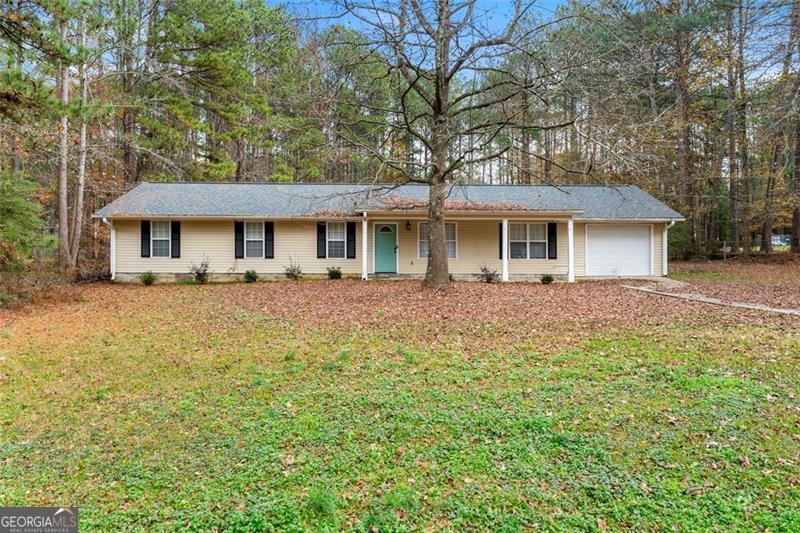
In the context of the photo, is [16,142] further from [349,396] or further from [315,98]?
[349,396]

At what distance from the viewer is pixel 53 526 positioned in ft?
8.63

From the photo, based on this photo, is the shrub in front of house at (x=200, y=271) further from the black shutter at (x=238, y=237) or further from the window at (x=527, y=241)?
the window at (x=527, y=241)

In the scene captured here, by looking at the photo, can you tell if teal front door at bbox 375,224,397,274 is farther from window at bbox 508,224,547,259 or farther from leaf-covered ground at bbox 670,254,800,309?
leaf-covered ground at bbox 670,254,800,309

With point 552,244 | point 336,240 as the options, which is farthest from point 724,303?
point 336,240

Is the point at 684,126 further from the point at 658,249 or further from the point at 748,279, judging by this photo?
the point at 748,279

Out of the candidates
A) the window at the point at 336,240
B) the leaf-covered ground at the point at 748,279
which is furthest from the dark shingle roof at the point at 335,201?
the leaf-covered ground at the point at 748,279

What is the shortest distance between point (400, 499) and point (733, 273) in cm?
1817

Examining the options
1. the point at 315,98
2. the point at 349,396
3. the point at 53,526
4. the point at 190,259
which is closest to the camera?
the point at 53,526

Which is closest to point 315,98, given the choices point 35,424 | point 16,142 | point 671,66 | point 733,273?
point 35,424

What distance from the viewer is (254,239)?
51.5 feet

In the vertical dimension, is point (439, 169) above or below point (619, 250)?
above

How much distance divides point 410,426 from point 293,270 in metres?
12.4

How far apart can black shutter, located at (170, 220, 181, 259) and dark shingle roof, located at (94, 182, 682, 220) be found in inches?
22.4

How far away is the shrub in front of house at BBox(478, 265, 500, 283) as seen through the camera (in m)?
15.1
